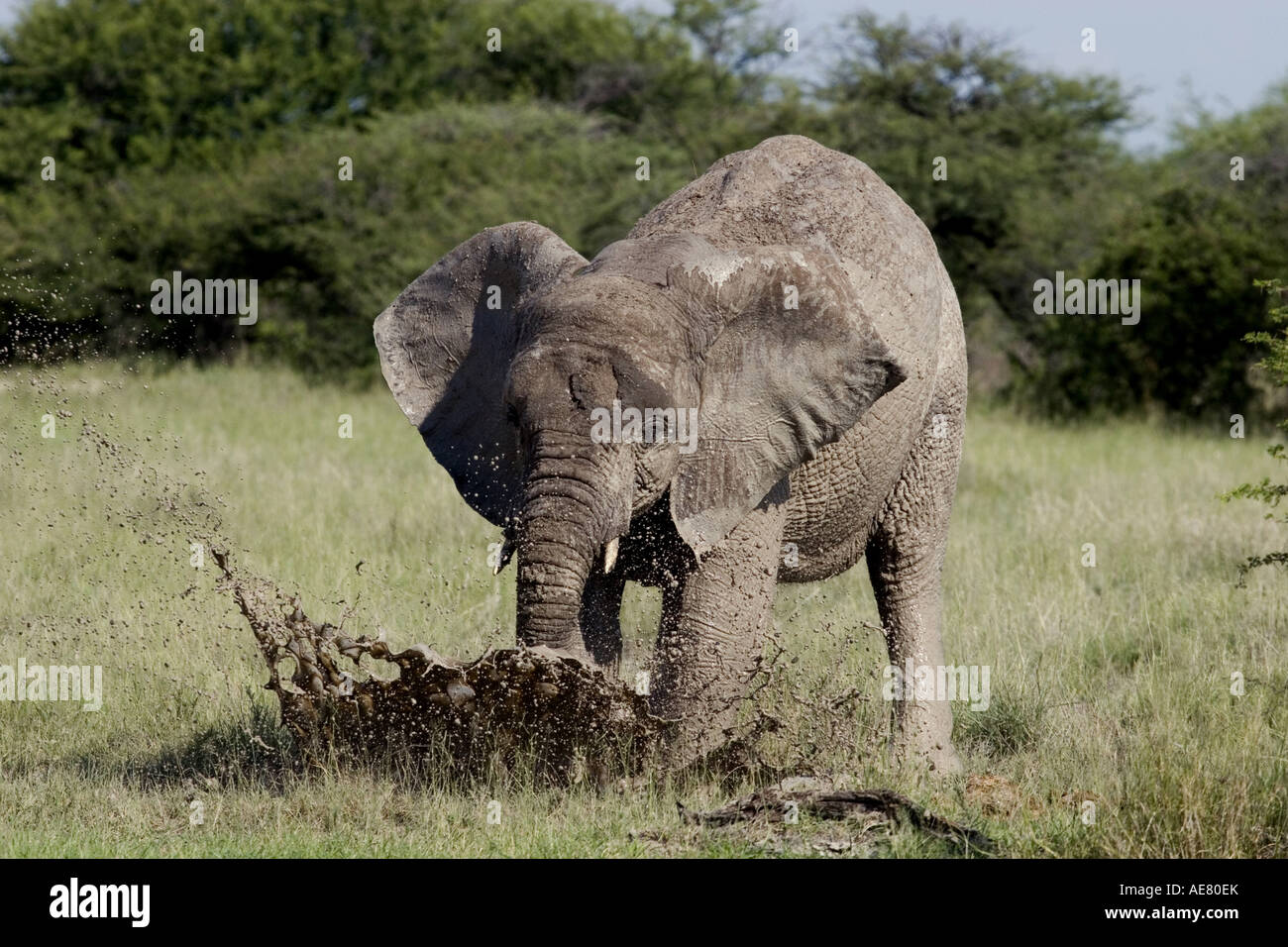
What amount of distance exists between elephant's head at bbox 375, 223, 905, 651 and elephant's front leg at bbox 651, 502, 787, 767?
209mm

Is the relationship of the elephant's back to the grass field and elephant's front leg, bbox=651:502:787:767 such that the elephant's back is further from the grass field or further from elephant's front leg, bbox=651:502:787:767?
the grass field

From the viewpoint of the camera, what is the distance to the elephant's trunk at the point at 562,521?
17.3 ft

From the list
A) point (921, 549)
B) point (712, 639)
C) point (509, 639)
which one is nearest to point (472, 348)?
point (712, 639)

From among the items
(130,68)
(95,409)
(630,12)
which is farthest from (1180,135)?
(95,409)

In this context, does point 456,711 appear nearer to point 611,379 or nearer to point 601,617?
point 601,617

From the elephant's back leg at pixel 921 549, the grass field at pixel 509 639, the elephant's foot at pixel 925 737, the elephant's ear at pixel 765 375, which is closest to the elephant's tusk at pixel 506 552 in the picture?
the elephant's ear at pixel 765 375

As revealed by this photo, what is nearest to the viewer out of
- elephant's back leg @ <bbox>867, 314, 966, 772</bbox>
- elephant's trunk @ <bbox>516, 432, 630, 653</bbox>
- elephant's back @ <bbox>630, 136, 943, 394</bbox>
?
elephant's trunk @ <bbox>516, 432, 630, 653</bbox>

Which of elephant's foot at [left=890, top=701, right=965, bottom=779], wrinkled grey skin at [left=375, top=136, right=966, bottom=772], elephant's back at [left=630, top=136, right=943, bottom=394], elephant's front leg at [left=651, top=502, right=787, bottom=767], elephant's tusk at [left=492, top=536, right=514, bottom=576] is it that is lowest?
elephant's foot at [left=890, top=701, right=965, bottom=779]

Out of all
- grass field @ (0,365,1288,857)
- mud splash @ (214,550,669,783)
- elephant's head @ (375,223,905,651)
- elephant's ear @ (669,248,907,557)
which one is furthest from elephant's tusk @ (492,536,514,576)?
grass field @ (0,365,1288,857)

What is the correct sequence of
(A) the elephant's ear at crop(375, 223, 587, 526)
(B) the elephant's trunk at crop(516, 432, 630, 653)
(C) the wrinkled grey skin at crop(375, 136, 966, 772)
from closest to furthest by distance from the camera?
(B) the elephant's trunk at crop(516, 432, 630, 653) < (C) the wrinkled grey skin at crop(375, 136, 966, 772) < (A) the elephant's ear at crop(375, 223, 587, 526)

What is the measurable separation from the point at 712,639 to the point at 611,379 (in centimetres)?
115

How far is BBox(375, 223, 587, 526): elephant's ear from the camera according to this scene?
20.8 ft

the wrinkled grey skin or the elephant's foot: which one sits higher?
the wrinkled grey skin

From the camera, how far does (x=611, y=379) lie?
5406 millimetres
